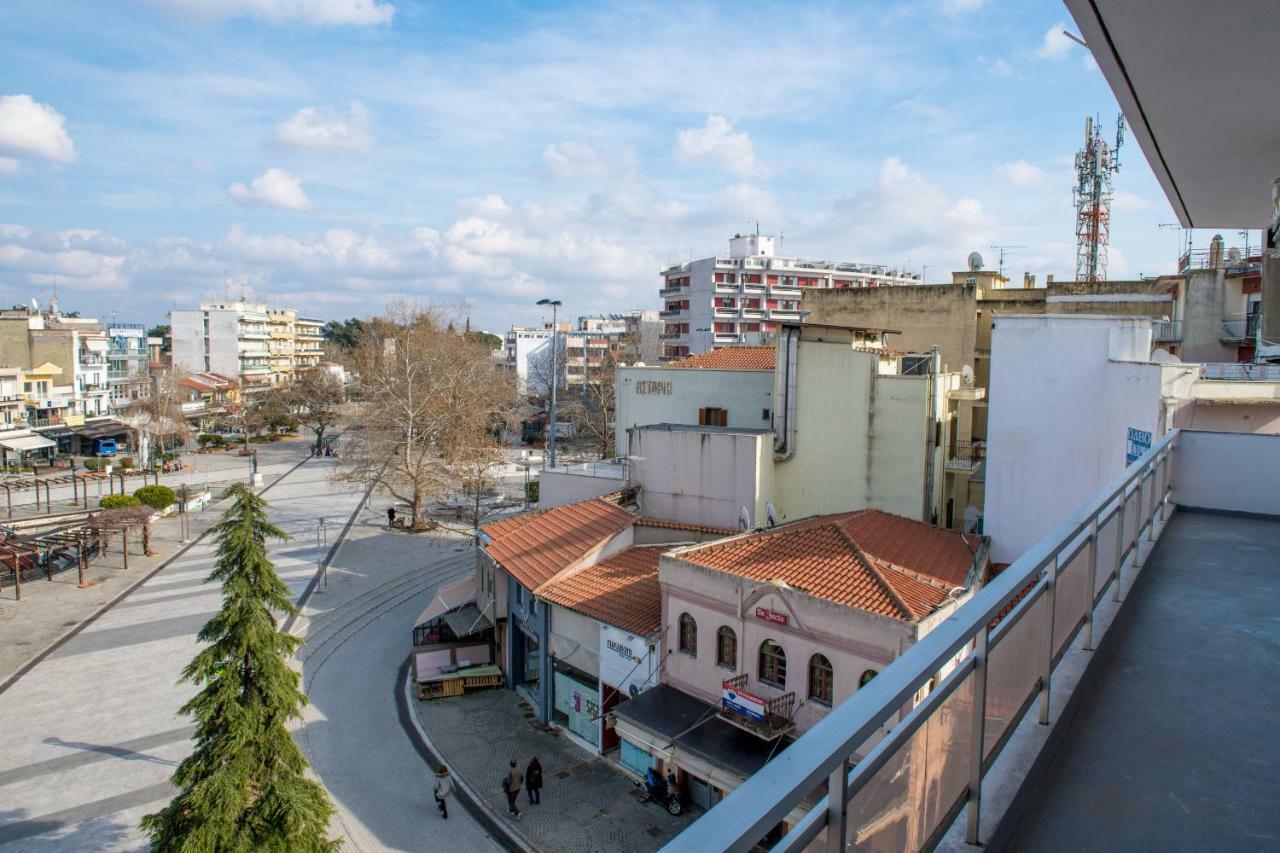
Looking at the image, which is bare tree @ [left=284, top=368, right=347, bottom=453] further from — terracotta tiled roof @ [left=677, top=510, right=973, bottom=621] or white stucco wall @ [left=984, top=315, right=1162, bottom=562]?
white stucco wall @ [left=984, top=315, right=1162, bottom=562]

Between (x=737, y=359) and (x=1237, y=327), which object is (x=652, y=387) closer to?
(x=737, y=359)

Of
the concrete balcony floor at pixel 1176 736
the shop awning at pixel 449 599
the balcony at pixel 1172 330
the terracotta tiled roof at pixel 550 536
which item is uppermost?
the balcony at pixel 1172 330

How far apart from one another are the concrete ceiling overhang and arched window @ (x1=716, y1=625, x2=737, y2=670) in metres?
9.91

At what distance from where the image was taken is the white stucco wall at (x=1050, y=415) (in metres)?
14.7

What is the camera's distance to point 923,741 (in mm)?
2096

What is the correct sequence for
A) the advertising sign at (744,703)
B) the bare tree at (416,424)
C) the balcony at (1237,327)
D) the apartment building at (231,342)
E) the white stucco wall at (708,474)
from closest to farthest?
1. the advertising sign at (744,703)
2. the white stucco wall at (708,474)
3. the balcony at (1237,327)
4. the bare tree at (416,424)
5. the apartment building at (231,342)

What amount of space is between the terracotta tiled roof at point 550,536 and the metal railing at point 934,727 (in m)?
14.8

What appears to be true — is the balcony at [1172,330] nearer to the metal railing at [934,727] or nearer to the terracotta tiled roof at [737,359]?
the terracotta tiled roof at [737,359]

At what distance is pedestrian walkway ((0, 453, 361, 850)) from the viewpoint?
1341 cm

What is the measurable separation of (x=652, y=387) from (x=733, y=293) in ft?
118

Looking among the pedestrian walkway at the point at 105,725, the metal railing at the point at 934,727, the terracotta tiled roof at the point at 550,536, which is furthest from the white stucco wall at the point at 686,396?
the metal railing at the point at 934,727

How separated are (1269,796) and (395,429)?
32245 millimetres

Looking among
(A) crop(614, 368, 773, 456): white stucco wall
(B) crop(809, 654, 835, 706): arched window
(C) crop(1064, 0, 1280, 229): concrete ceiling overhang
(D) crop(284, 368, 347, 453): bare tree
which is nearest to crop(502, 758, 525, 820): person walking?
(B) crop(809, 654, 835, 706): arched window

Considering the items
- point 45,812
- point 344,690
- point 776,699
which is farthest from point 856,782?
point 344,690
